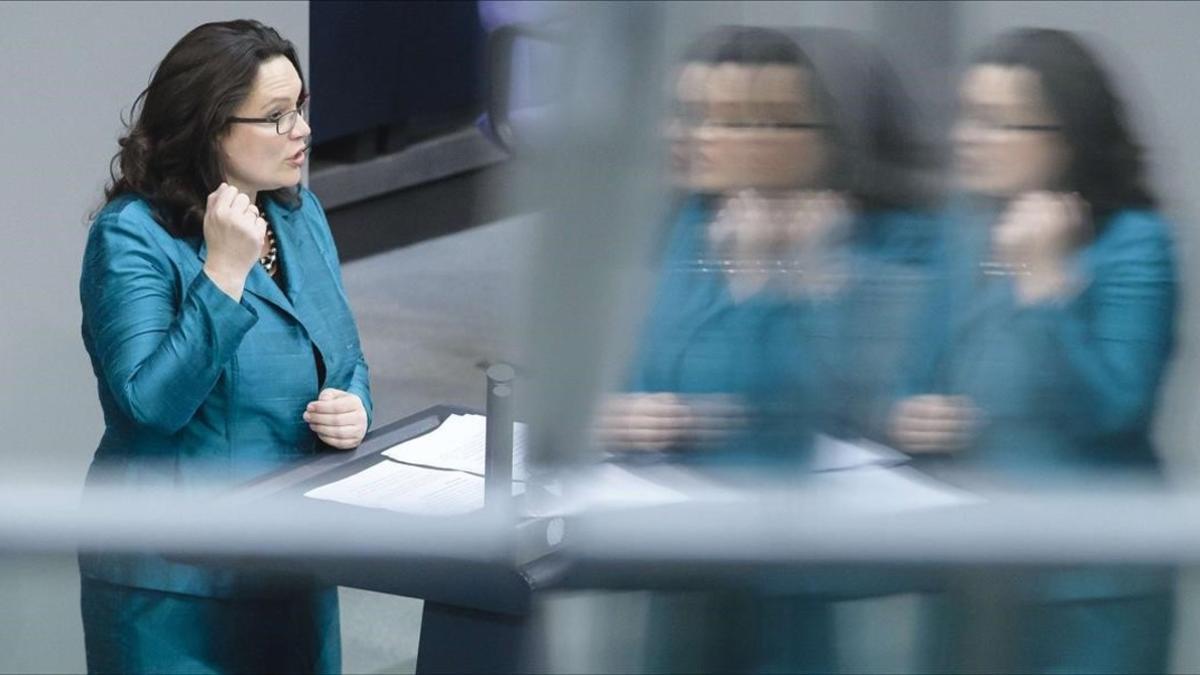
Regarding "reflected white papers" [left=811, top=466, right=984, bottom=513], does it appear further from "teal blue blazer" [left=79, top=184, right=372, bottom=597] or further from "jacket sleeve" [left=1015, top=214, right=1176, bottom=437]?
"teal blue blazer" [left=79, top=184, right=372, bottom=597]

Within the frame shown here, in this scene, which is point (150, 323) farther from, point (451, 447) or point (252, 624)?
point (252, 624)

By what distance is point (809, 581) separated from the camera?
43 centimetres

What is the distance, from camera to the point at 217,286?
175 cm

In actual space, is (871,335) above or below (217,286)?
above

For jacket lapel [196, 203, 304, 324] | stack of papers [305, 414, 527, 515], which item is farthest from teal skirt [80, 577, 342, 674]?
jacket lapel [196, 203, 304, 324]

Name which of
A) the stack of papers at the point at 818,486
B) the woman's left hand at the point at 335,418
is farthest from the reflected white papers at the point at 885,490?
the woman's left hand at the point at 335,418

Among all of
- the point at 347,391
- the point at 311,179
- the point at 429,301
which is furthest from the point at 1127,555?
the point at 311,179

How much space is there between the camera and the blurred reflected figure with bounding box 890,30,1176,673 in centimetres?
41

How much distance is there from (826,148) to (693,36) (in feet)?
0.12

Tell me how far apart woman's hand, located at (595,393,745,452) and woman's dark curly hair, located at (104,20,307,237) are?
1.46 m

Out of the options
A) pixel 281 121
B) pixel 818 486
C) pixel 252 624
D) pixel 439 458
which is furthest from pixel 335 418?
pixel 818 486

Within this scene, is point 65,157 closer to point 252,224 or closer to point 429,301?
point 252,224

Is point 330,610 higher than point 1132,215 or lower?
lower

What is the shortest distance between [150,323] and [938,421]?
143 cm
